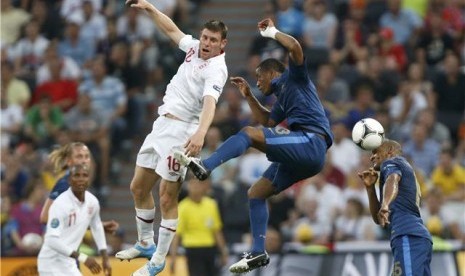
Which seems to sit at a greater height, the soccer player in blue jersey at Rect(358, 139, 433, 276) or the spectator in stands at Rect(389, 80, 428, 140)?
the spectator in stands at Rect(389, 80, 428, 140)

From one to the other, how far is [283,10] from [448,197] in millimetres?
5061

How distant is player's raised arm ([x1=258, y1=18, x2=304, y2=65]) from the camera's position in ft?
49.3

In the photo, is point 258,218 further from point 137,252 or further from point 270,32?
point 270,32

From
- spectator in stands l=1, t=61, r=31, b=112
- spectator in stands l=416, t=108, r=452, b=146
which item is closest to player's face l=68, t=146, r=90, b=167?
spectator in stands l=416, t=108, r=452, b=146

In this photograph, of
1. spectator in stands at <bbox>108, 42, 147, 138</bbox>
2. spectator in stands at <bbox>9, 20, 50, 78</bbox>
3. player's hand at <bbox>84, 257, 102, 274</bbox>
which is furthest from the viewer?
spectator in stands at <bbox>9, 20, 50, 78</bbox>

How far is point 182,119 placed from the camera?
15.8 meters

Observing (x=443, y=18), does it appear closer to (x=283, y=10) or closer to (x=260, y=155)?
(x=283, y=10)

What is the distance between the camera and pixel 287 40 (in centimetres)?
1500

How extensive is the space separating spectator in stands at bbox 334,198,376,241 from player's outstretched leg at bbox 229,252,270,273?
5.87 m

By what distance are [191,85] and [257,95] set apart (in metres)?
8.46

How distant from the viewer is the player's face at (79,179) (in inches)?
Answer: 676

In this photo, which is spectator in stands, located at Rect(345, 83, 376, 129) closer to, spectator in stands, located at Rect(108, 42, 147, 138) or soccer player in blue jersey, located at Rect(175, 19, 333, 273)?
spectator in stands, located at Rect(108, 42, 147, 138)

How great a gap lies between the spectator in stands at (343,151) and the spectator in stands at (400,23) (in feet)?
10.0

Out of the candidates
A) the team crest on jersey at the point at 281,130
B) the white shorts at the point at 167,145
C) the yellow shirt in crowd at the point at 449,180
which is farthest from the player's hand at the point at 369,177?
the yellow shirt in crowd at the point at 449,180
